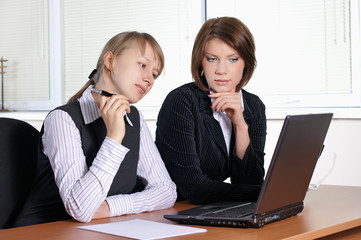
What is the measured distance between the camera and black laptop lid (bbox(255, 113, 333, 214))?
1130 mm

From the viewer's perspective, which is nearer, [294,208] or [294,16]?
[294,208]

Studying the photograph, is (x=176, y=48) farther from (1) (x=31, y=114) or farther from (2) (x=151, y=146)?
(2) (x=151, y=146)

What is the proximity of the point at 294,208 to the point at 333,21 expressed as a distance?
7.05 feet

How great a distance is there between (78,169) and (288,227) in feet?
1.90

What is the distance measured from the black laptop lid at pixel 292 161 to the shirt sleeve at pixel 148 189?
1.36 ft

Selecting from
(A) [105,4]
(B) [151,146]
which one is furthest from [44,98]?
(B) [151,146]

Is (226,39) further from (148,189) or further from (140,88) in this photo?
(148,189)

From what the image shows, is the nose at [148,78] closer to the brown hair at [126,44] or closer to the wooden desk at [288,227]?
the brown hair at [126,44]

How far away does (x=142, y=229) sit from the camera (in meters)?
1.17

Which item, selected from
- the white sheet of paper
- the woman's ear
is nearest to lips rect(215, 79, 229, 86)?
the woman's ear

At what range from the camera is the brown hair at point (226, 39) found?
6.00 ft

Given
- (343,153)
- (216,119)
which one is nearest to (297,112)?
(343,153)

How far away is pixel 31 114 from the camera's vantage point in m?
4.34

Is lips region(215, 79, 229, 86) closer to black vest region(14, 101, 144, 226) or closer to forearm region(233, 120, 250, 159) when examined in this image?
forearm region(233, 120, 250, 159)
